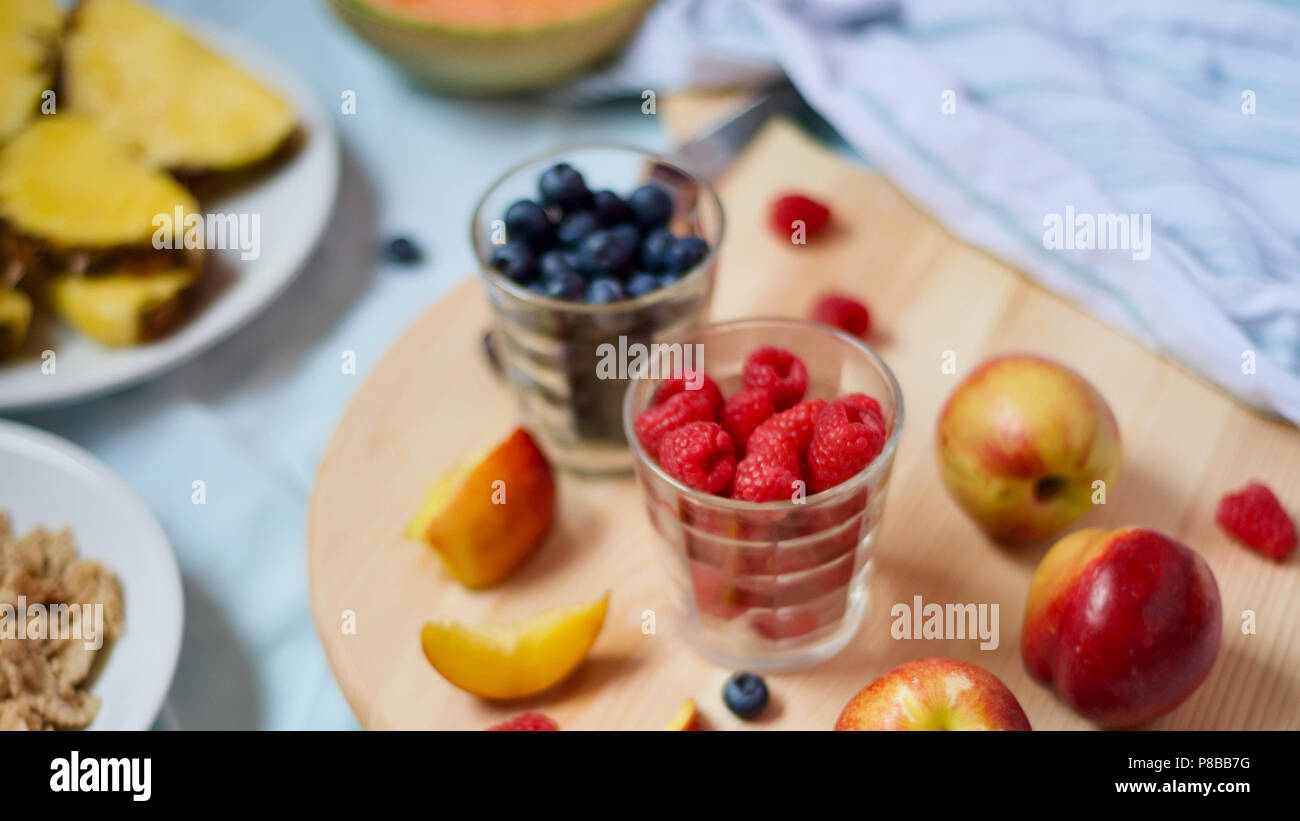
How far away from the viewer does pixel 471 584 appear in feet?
3.58

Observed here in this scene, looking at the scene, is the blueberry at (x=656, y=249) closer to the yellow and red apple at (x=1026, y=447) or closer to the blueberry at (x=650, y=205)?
the blueberry at (x=650, y=205)

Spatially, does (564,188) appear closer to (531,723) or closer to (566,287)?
(566,287)

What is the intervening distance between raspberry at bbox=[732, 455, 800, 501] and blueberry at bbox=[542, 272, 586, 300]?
0.32 metres

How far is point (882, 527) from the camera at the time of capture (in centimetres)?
113

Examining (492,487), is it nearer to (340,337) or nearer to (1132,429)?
(340,337)

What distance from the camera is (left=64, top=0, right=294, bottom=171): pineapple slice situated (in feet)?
4.88

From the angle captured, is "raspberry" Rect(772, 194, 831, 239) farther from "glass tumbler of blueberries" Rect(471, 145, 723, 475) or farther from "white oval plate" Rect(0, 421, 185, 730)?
"white oval plate" Rect(0, 421, 185, 730)

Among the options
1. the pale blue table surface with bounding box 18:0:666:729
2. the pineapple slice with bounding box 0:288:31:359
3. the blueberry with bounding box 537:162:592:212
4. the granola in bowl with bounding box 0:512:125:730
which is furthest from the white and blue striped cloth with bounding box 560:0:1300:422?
the granola in bowl with bounding box 0:512:125:730

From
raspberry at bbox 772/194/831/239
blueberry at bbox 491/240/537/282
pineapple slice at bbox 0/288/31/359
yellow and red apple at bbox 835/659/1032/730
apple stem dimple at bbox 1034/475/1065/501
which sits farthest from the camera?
raspberry at bbox 772/194/831/239

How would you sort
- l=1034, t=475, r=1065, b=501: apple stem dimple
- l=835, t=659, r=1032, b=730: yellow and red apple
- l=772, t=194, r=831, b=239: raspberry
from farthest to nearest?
1. l=772, t=194, r=831, b=239: raspberry
2. l=1034, t=475, r=1065, b=501: apple stem dimple
3. l=835, t=659, r=1032, b=730: yellow and red apple

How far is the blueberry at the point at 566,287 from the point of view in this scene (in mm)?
1114

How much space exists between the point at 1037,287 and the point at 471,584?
78 centimetres
